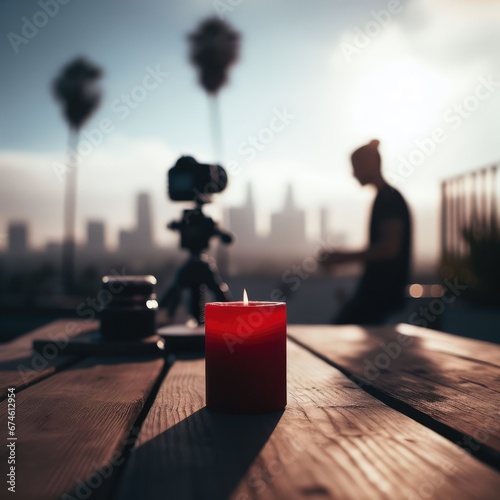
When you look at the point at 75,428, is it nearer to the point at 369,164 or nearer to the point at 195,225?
the point at 195,225

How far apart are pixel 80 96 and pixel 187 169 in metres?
12.1

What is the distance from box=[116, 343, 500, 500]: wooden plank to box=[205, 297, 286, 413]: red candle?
0.02 meters

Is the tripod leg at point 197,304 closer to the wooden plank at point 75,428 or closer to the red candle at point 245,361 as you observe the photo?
the wooden plank at point 75,428

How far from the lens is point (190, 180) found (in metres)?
1.38

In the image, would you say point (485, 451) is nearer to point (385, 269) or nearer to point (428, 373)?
point (428, 373)

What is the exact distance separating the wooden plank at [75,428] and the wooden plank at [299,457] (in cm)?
3

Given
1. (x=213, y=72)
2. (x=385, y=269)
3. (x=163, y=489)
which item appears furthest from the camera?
(x=213, y=72)

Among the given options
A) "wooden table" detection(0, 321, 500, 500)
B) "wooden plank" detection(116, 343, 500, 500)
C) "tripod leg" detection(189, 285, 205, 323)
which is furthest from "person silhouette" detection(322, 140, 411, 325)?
"wooden plank" detection(116, 343, 500, 500)

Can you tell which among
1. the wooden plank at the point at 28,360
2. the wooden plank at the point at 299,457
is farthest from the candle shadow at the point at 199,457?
the wooden plank at the point at 28,360

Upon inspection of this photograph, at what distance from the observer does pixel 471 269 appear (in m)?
5.04

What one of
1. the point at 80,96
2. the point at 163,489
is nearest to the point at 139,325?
the point at 163,489

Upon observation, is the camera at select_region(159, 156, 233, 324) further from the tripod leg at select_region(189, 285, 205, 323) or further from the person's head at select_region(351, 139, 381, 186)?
the person's head at select_region(351, 139, 381, 186)

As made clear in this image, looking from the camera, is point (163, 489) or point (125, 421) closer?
point (163, 489)

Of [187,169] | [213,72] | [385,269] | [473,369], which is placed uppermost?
[213,72]
